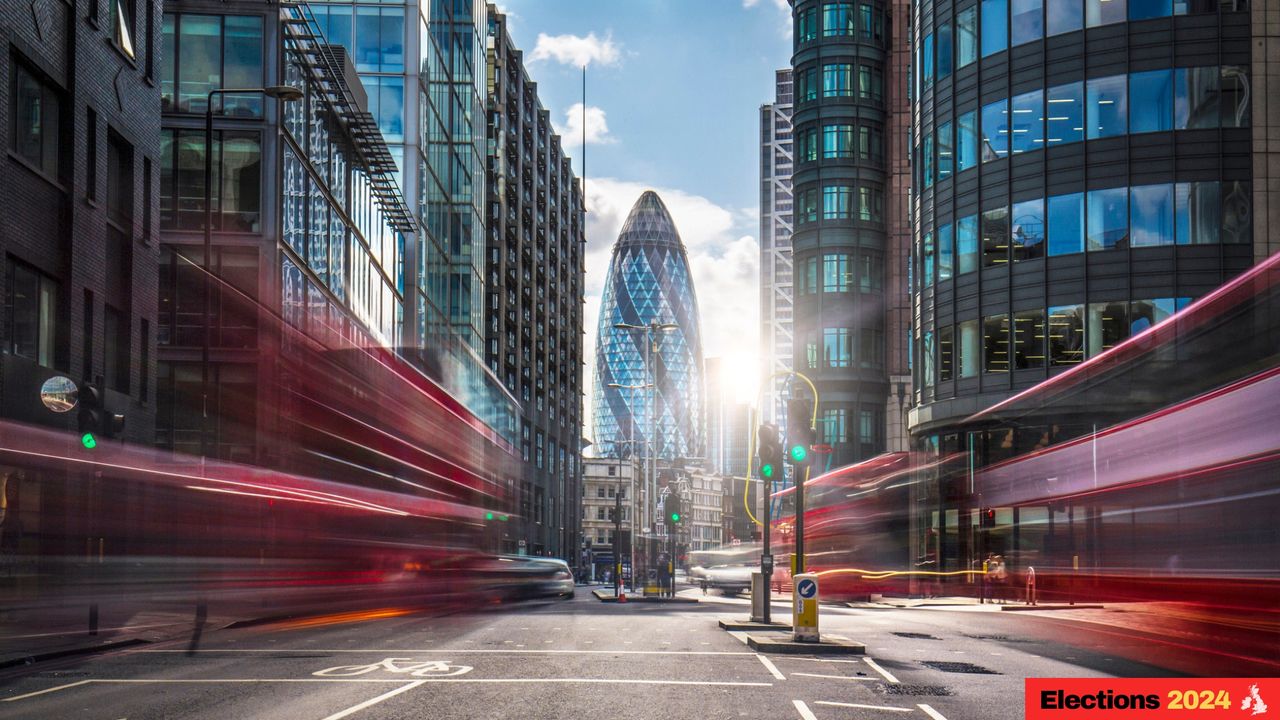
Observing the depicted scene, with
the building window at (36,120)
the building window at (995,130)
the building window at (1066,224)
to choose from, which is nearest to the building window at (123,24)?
the building window at (36,120)

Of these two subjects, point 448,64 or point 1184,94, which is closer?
point 1184,94

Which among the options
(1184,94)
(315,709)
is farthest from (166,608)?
(1184,94)

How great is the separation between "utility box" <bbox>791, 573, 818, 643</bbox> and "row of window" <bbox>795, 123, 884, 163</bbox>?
57.6 meters

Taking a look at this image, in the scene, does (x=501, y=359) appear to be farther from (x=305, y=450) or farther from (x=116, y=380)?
(x=305, y=450)

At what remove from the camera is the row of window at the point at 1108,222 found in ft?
135

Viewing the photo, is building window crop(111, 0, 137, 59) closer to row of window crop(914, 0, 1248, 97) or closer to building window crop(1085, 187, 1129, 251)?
row of window crop(914, 0, 1248, 97)

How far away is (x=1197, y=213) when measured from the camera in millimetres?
41469

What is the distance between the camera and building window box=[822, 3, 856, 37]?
76.1 meters

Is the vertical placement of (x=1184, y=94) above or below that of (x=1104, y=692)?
above

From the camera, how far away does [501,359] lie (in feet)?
295

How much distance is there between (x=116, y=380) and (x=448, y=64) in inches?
1574

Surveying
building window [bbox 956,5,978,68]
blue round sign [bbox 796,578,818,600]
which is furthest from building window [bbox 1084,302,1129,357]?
blue round sign [bbox 796,578,818,600]

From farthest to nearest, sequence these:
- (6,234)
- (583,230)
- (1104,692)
→ 1. (583,230)
2. (6,234)
3. (1104,692)

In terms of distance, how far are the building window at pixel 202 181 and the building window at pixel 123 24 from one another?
8.48 metres
